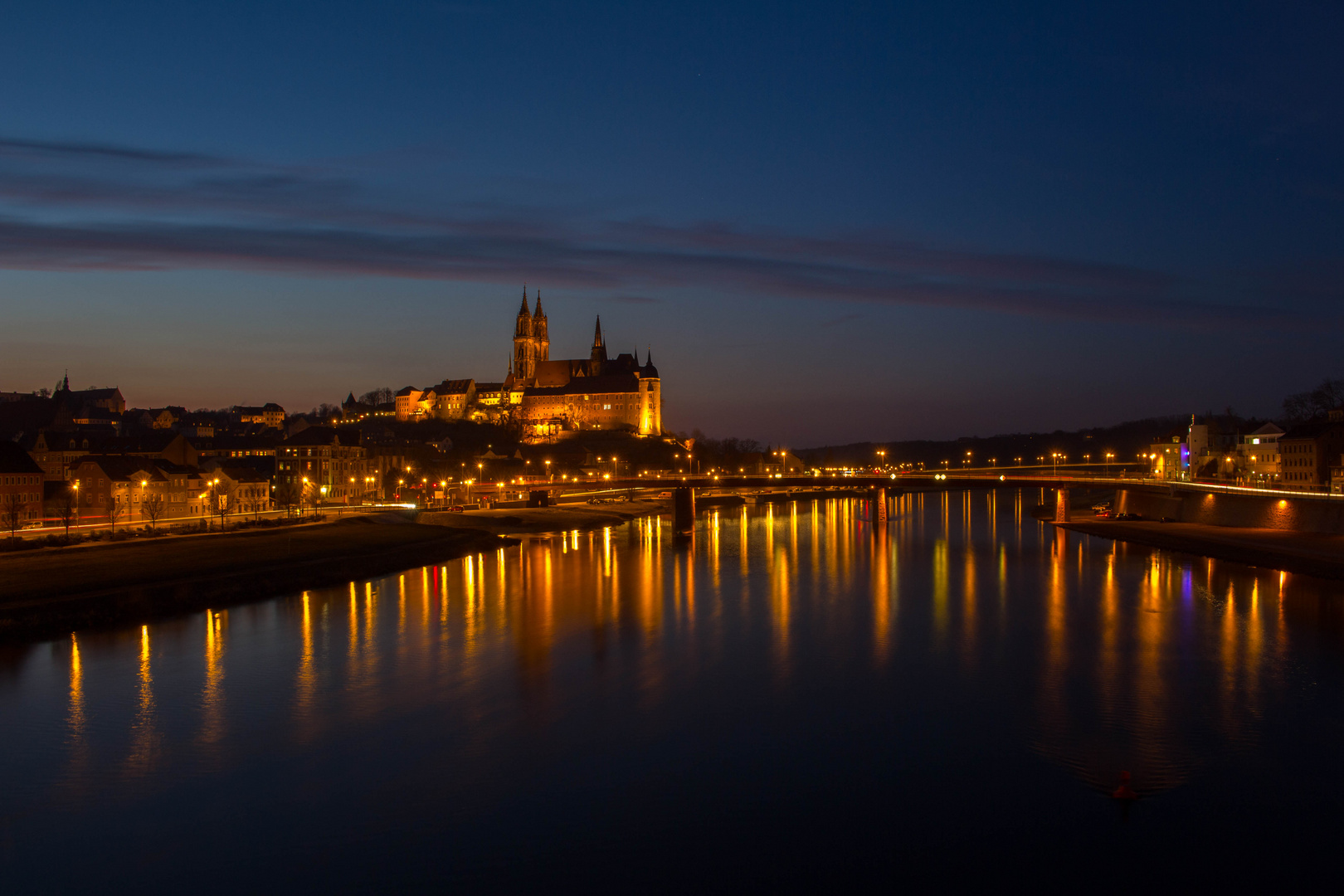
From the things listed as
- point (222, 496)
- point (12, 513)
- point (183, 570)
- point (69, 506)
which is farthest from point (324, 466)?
point (183, 570)

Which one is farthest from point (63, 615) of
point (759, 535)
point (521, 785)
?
point (759, 535)

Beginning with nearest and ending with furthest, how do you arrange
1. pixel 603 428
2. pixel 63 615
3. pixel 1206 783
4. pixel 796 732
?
pixel 1206 783 < pixel 796 732 < pixel 63 615 < pixel 603 428

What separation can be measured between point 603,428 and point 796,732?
435 ft

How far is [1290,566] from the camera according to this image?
1489 inches

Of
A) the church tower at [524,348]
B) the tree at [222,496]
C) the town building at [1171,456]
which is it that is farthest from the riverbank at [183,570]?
the church tower at [524,348]

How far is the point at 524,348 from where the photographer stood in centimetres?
17125

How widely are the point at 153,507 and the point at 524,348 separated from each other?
124m

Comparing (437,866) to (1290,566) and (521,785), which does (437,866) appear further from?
(1290,566)

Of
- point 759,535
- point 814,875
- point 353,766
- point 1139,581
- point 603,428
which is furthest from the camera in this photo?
point 603,428

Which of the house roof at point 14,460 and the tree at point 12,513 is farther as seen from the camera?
the house roof at point 14,460

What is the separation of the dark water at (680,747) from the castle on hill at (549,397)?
119 meters

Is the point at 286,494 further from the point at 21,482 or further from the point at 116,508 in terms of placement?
the point at 21,482

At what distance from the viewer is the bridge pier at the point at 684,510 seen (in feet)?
200

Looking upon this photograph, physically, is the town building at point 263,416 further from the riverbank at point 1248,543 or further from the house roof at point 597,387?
the riverbank at point 1248,543
